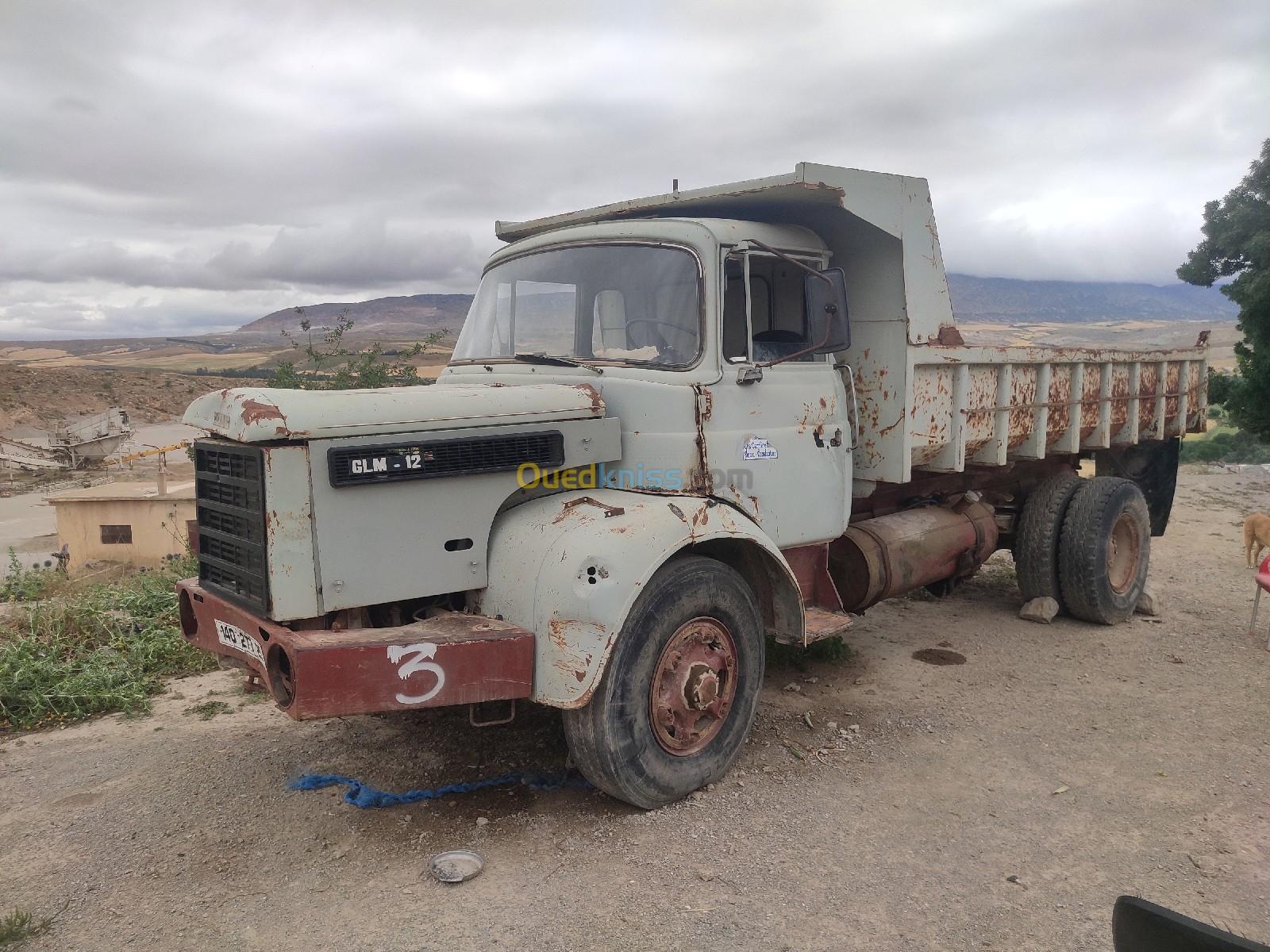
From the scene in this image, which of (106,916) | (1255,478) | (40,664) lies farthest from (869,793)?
(1255,478)

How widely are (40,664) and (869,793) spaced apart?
4.87 m

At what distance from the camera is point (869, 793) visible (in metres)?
4.26

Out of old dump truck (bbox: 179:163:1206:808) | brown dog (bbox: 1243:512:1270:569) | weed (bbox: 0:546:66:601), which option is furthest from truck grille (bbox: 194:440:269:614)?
brown dog (bbox: 1243:512:1270:569)

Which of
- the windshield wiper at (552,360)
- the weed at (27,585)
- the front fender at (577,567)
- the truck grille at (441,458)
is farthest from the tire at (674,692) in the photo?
the weed at (27,585)

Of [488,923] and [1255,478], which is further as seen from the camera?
[1255,478]

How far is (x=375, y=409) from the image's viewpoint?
3.64m

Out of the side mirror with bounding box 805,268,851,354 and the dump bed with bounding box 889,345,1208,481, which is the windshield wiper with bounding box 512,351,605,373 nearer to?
the side mirror with bounding box 805,268,851,354

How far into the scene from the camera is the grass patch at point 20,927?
3.17 meters

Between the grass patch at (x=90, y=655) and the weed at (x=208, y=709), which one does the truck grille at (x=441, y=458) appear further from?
the grass patch at (x=90, y=655)

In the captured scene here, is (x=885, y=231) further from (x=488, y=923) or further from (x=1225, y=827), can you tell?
(x=488, y=923)

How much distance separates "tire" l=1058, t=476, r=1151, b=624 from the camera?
6809mm

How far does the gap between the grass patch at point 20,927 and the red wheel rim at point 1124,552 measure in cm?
704

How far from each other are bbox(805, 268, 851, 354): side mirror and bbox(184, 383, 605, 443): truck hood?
1.11 m

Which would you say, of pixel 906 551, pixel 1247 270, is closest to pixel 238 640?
pixel 906 551
